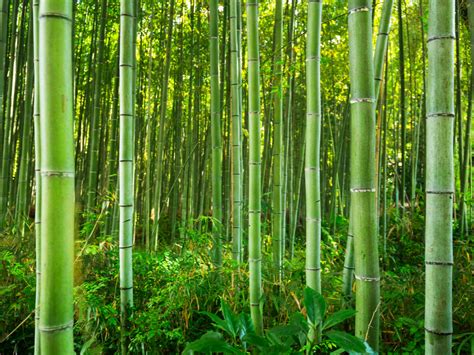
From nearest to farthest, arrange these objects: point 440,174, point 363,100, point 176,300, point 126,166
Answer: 1. point 440,174
2. point 363,100
3. point 126,166
4. point 176,300

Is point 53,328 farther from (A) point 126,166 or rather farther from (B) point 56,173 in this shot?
(A) point 126,166

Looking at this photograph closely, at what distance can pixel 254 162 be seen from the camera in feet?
6.85

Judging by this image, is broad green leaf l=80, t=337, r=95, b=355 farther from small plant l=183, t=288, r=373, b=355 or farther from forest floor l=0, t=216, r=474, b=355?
small plant l=183, t=288, r=373, b=355

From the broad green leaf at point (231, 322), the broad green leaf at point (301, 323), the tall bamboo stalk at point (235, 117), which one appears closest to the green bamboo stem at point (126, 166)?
the tall bamboo stalk at point (235, 117)

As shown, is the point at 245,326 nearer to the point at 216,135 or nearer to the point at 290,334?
the point at 290,334

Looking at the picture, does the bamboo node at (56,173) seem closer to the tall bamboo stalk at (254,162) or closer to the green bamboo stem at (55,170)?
the green bamboo stem at (55,170)

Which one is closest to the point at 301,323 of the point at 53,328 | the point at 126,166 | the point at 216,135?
the point at 53,328

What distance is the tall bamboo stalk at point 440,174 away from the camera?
1210mm

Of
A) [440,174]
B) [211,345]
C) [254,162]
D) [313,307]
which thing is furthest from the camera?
[254,162]

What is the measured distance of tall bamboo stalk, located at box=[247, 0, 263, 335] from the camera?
2068 millimetres

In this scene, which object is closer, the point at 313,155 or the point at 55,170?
the point at 55,170

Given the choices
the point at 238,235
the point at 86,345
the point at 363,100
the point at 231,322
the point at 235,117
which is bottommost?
the point at 86,345

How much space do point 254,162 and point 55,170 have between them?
3.94 feet

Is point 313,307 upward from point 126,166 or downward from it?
downward
